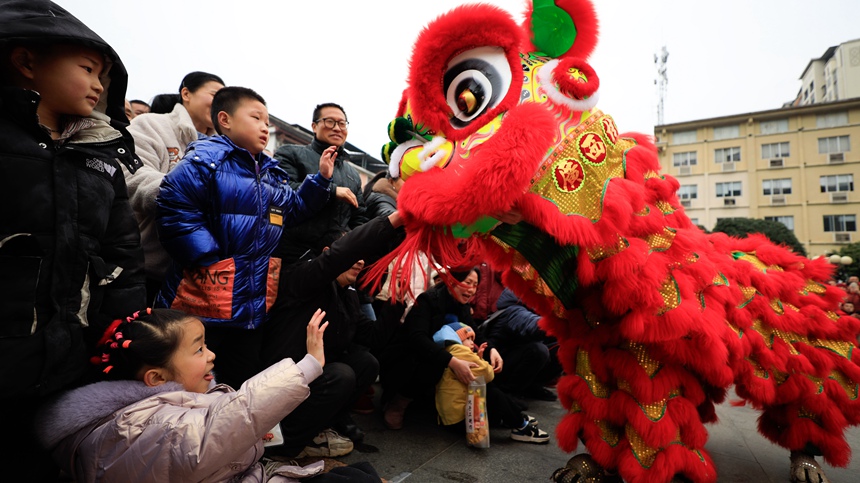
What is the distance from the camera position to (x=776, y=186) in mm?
25109

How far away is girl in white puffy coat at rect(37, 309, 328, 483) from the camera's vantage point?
1.25 meters

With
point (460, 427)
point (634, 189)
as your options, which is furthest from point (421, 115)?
point (460, 427)

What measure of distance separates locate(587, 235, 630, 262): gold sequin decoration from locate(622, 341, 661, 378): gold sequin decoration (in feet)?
1.32

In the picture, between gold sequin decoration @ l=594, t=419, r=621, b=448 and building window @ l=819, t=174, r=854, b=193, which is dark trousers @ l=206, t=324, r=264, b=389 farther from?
building window @ l=819, t=174, r=854, b=193

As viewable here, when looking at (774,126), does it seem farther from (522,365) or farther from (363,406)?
(363,406)

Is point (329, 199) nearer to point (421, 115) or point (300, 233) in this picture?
point (300, 233)

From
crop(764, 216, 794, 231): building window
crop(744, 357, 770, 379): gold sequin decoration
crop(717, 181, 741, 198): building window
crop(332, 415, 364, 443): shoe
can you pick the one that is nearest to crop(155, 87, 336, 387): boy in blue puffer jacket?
crop(332, 415, 364, 443): shoe

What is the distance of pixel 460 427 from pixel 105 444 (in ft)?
6.73

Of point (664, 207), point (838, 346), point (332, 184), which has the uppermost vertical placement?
point (332, 184)

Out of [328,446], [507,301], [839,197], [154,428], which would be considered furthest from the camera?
[839,197]

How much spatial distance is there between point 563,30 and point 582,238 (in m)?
0.84

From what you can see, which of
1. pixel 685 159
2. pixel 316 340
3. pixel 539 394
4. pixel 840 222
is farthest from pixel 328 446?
pixel 840 222

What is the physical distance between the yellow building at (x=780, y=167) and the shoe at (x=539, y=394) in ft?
83.2

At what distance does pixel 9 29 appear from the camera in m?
1.27
